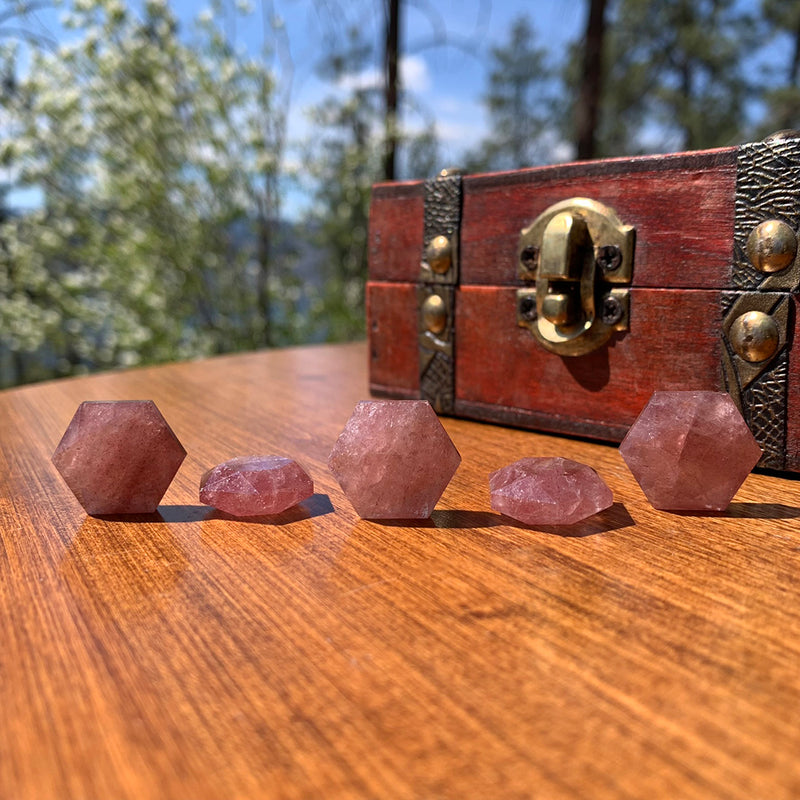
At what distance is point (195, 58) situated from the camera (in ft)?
13.2

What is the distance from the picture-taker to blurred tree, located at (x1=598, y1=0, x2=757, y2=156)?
22.5ft

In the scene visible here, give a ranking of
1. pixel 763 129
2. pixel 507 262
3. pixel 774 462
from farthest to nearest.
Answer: pixel 763 129 → pixel 507 262 → pixel 774 462

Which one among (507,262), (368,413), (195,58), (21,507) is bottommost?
(21,507)

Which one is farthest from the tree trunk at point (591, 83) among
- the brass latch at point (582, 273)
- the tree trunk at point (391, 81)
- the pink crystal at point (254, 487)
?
the pink crystal at point (254, 487)

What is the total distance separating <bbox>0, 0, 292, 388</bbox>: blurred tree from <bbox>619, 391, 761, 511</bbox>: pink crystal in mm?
3693

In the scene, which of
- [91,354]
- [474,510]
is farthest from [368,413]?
[91,354]

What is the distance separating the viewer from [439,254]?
1273 mm

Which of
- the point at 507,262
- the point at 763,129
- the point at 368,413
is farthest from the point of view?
the point at 763,129

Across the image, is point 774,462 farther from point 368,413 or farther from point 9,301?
point 9,301

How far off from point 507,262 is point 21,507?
80cm

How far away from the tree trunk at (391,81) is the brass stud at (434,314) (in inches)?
114

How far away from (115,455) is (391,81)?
3828 millimetres

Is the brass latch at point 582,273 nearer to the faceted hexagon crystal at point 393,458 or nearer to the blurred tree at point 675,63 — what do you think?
the faceted hexagon crystal at point 393,458

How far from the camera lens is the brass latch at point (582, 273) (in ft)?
3.42
